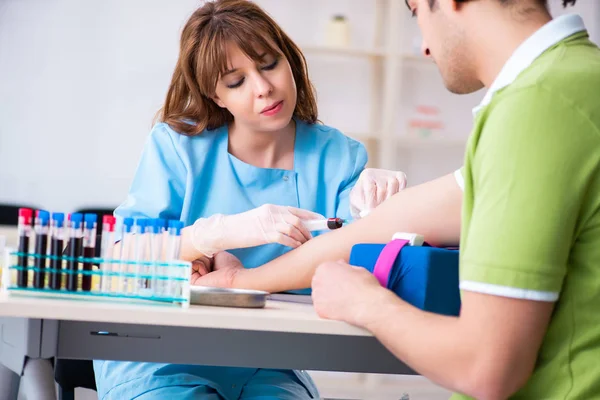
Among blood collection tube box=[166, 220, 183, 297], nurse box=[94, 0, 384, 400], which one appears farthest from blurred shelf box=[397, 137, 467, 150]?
blood collection tube box=[166, 220, 183, 297]

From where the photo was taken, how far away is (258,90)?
5.98 feet

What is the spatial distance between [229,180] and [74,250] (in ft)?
2.42

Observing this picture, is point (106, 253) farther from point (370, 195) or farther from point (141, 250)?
point (370, 195)

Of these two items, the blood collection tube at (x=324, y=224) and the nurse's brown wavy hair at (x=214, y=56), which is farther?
the nurse's brown wavy hair at (x=214, y=56)

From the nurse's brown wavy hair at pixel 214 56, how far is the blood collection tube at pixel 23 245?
2.49 ft

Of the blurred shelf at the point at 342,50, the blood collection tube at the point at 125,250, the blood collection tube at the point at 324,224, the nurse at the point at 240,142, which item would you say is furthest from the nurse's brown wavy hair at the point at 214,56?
the blurred shelf at the point at 342,50

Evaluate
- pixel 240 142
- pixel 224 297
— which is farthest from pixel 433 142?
pixel 224 297

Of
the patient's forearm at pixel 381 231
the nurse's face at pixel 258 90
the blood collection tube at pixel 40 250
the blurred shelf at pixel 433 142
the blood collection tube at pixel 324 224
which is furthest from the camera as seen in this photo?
the blurred shelf at pixel 433 142

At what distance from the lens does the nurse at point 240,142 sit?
182 centimetres

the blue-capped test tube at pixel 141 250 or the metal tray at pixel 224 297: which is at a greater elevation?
the blue-capped test tube at pixel 141 250

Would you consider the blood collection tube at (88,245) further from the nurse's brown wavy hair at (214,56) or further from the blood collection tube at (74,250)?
the nurse's brown wavy hair at (214,56)

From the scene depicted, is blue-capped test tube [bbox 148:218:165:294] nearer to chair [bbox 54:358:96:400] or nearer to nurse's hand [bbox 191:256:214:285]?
nurse's hand [bbox 191:256:214:285]

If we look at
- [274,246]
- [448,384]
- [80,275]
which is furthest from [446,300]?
[274,246]

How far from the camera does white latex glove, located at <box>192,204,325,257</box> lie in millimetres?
1509
